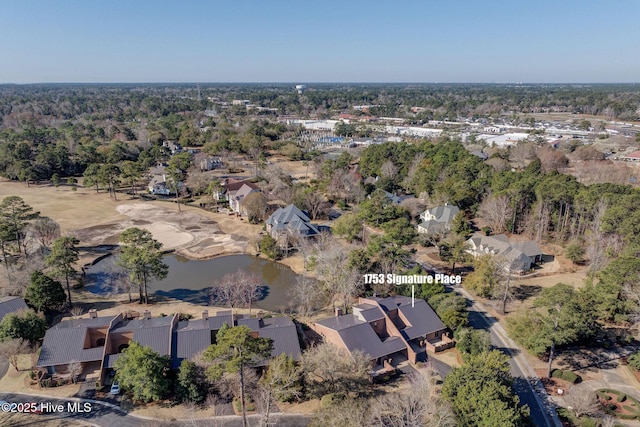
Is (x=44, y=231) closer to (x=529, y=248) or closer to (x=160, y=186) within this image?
(x=160, y=186)

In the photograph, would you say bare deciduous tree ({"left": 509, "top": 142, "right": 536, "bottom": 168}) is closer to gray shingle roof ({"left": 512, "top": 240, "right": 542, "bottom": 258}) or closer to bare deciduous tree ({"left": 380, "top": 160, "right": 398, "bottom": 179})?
bare deciduous tree ({"left": 380, "top": 160, "right": 398, "bottom": 179})

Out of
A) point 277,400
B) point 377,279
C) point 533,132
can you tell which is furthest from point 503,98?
point 277,400

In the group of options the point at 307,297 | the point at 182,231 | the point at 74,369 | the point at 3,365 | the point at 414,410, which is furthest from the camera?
the point at 182,231

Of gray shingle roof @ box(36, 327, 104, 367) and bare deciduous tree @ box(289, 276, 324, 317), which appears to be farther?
bare deciduous tree @ box(289, 276, 324, 317)

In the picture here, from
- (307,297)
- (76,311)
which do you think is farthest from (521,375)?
(76,311)

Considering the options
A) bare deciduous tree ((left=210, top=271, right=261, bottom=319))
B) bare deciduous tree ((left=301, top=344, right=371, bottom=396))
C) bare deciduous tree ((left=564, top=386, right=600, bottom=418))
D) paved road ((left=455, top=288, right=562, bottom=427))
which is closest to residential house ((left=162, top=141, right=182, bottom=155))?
bare deciduous tree ((left=210, top=271, right=261, bottom=319))

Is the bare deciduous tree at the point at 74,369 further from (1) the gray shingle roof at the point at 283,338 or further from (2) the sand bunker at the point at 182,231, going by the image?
(2) the sand bunker at the point at 182,231
